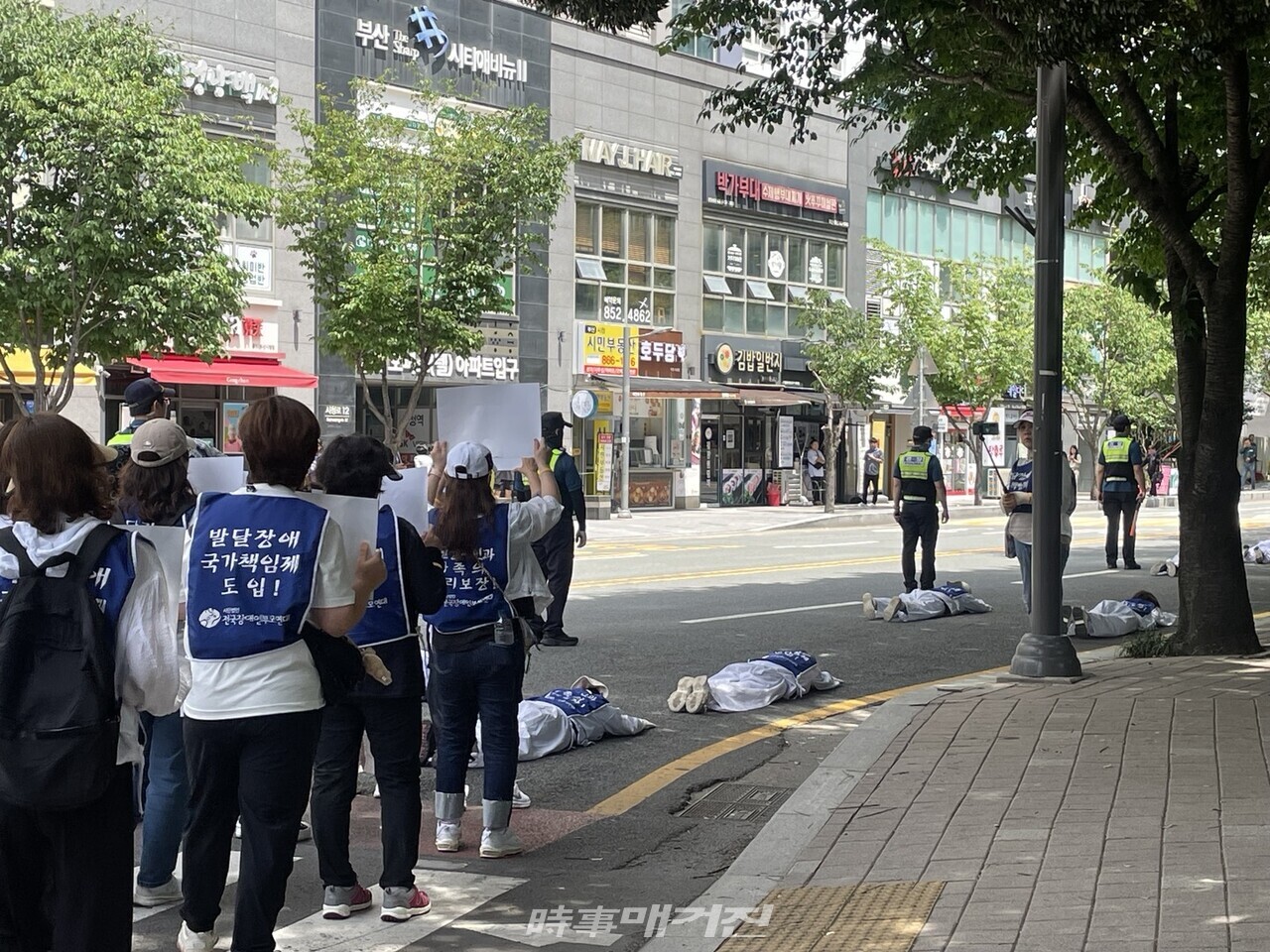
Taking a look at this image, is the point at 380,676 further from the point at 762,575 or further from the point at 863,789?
the point at 762,575

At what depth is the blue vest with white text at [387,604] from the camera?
5320mm

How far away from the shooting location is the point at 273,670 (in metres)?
4.33

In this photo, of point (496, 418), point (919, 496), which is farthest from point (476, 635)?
point (919, 496)

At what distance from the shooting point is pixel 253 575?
4.32 meters

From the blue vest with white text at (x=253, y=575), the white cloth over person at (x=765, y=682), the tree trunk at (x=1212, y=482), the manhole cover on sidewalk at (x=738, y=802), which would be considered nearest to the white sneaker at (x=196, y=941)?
the blue vest with white text at (x=253, y=575)

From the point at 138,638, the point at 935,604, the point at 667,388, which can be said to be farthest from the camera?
the point at 667,388

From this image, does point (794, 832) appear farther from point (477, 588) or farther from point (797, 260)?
point (797, 260)

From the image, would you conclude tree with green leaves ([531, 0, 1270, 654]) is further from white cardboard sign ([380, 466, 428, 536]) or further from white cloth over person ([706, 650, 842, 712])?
white cardboard sign ([380, 466, 428, 536])

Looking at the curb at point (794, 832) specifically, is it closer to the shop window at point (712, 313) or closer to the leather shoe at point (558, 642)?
the leather shoe at point (558, 642)

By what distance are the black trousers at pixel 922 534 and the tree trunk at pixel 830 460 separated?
1927cm

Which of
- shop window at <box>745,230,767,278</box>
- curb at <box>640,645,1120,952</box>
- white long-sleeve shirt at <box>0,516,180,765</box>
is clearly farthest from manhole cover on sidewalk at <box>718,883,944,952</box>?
shop window at <box>745,230,767,278</box>

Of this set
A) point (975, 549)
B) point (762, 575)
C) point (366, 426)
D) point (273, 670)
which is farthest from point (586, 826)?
point (366, 426)

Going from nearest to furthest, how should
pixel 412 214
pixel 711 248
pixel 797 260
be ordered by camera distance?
1. pixel 412 214
2. pixel 711 248
3. pixel 797 260

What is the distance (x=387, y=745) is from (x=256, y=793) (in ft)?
3.27
